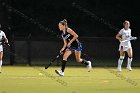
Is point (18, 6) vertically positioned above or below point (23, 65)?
above

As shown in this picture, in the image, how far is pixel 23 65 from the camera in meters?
27.1

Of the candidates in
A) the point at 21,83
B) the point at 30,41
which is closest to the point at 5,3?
the point at 30,41

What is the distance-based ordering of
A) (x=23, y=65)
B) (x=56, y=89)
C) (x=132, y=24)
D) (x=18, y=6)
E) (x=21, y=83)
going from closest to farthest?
(x=56, y=89)
(x=21, y=83)
(x=23, y=65)
(x=132, y=24)
(x=18, y=6)

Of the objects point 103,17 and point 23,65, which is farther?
point 103,17

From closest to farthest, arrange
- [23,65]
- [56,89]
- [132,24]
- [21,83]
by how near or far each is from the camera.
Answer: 1. [56,89]
2. [21,83]
3. [23,65]
4. [132,24]

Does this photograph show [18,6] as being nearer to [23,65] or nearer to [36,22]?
[36,22]

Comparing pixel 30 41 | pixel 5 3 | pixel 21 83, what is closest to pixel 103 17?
pixel 5 3

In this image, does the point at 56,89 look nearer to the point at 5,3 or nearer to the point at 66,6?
the point at 5,3

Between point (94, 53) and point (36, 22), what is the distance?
1024 centimetres

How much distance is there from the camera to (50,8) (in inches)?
1531

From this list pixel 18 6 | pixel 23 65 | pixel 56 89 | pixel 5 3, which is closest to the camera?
pixel 56 89

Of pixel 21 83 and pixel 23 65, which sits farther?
pixel 23 65

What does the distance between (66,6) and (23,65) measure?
11800 mm

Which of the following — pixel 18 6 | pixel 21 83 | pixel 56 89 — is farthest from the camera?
pixel 18 6
